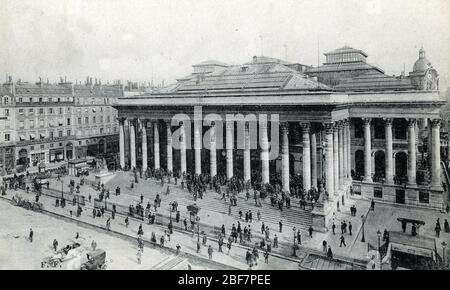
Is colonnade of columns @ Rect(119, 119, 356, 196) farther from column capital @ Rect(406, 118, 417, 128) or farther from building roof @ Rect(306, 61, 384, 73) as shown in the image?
building roof @ Rect(306, 61, 384, 73)

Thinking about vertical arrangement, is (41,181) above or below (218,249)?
above

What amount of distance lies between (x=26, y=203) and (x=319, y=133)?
95.7 ft

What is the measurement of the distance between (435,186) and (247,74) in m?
22.5

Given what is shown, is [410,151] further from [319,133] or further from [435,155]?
[319,133]

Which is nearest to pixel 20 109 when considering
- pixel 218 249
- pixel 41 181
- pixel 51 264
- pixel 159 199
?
pixel 41 181

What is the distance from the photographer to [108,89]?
220ft

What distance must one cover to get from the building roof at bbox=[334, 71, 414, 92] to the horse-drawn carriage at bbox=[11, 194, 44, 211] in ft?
105

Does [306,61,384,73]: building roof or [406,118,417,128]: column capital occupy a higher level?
[306,61,384,73]: building roof

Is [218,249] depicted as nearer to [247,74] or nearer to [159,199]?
[159,199]

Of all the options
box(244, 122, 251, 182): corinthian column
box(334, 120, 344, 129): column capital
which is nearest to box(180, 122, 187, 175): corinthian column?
box(244, 122, 251, 182): corinthian column

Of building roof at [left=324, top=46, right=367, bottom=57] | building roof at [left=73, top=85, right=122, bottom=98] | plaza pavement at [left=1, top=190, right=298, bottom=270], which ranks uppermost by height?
building roof at [left=324, top=46, right=367, bottom=57]

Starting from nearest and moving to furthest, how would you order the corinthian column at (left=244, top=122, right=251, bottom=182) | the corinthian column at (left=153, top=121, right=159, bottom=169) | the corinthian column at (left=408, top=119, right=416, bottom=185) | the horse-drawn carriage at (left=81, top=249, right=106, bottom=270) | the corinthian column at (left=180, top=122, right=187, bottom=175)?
the horse-drawn carriage at (left=81, top=249, right=106, bottom=270) < the corinthian column at (left=408, top=119, right=416, bottom=185) < the corinthian column at (left=244, top=122, right=251, bottom=182) < the corinthian column at (left=180, top=122, right=187, bottom=175) < the corinthian column at (left=153, top=121, right=159, bottom=169)

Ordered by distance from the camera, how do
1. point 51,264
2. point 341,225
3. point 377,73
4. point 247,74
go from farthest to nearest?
point 247,74, point 377,73, point 341,225, point 51,264

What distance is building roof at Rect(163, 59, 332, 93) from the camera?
3706 centimetres
